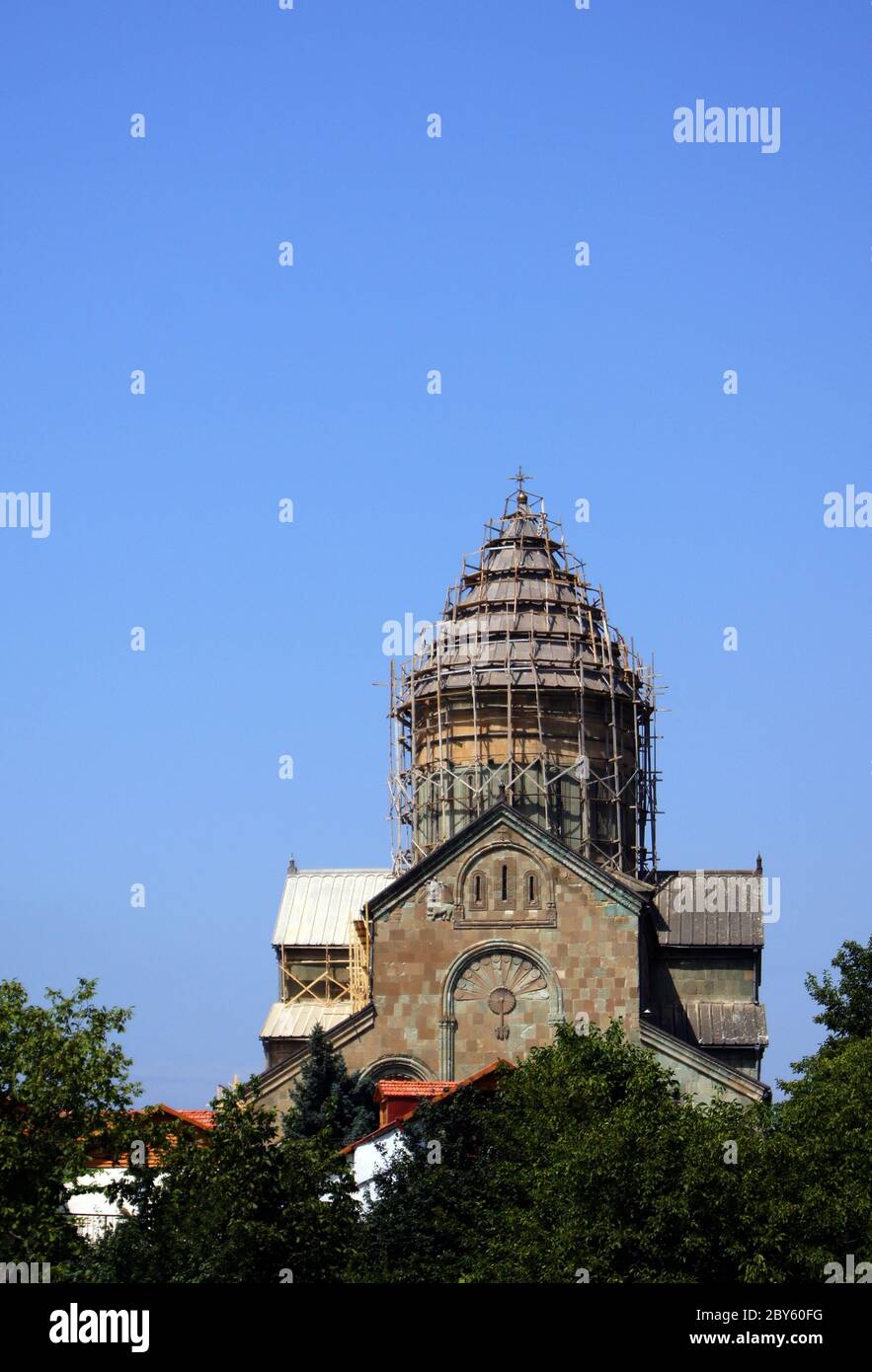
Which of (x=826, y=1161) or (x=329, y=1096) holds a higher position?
(x=329, y=1096)

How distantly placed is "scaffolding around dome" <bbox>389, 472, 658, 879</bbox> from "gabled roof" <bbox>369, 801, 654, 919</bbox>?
26.7 ft

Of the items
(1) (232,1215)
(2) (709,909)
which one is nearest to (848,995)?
(2) (709,909)

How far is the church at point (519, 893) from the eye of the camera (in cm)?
5847

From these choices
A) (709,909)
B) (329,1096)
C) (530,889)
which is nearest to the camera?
(329,1096)

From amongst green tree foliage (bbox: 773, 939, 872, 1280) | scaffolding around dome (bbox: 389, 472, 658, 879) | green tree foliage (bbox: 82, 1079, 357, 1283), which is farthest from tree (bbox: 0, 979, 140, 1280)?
scaffolding around dome (bbox: 389, 472, 658, 879)

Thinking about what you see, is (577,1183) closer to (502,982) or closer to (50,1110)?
(50,1110)

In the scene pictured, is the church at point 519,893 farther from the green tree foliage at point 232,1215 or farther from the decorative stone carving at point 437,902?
the green tree foliage at point 232,1215

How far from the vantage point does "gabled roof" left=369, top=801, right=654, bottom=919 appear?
194 feet

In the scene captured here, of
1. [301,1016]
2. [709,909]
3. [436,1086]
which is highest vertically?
[709,909]

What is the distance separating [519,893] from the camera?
195ft

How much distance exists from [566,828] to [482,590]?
9927 mm

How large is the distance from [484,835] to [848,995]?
11755mm
